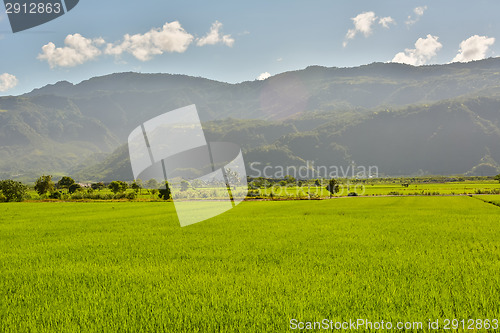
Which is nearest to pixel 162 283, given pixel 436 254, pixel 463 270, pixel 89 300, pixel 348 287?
pixel 89 300

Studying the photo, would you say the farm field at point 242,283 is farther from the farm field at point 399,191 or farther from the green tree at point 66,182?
the green tree at point 66,182

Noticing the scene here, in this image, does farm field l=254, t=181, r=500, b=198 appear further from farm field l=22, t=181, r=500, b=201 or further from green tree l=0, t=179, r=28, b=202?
green tree l=0, t=179, r=28, b=202

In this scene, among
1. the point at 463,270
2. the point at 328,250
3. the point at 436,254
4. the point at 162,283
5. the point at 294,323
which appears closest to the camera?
the point at 294,323

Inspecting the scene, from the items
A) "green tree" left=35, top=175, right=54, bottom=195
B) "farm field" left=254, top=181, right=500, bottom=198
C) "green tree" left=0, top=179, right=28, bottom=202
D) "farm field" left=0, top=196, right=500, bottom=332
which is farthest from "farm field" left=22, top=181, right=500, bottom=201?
"farm field" left=0, top=196, right=500, bottom=332

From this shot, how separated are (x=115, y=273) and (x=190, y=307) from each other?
483 centimetres

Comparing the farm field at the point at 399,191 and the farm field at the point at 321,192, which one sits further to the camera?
the farm field at the point at 399,191

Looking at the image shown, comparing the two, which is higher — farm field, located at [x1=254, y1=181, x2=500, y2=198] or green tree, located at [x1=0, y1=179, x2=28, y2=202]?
green tree, located at [x1=0, y1=179, x2=28, y2=202]

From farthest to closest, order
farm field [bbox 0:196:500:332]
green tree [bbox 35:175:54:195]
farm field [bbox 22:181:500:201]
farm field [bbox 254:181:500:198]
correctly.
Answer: green tree [bbox 35:175:54:195], farm field [bbox 254:181:500:198], farm field [bbox 22:181:500:201], farm field [bbox 0:196:500:332]

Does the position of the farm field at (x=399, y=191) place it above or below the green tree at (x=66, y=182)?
below

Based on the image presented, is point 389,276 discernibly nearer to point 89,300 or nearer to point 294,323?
point 294,323

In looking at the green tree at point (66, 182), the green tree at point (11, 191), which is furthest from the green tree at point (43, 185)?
the green tree at point (66, 182)

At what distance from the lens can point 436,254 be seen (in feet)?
42.7

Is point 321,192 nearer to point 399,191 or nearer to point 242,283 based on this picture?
point 399,191

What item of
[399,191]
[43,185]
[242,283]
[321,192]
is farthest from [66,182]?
[242,283]
